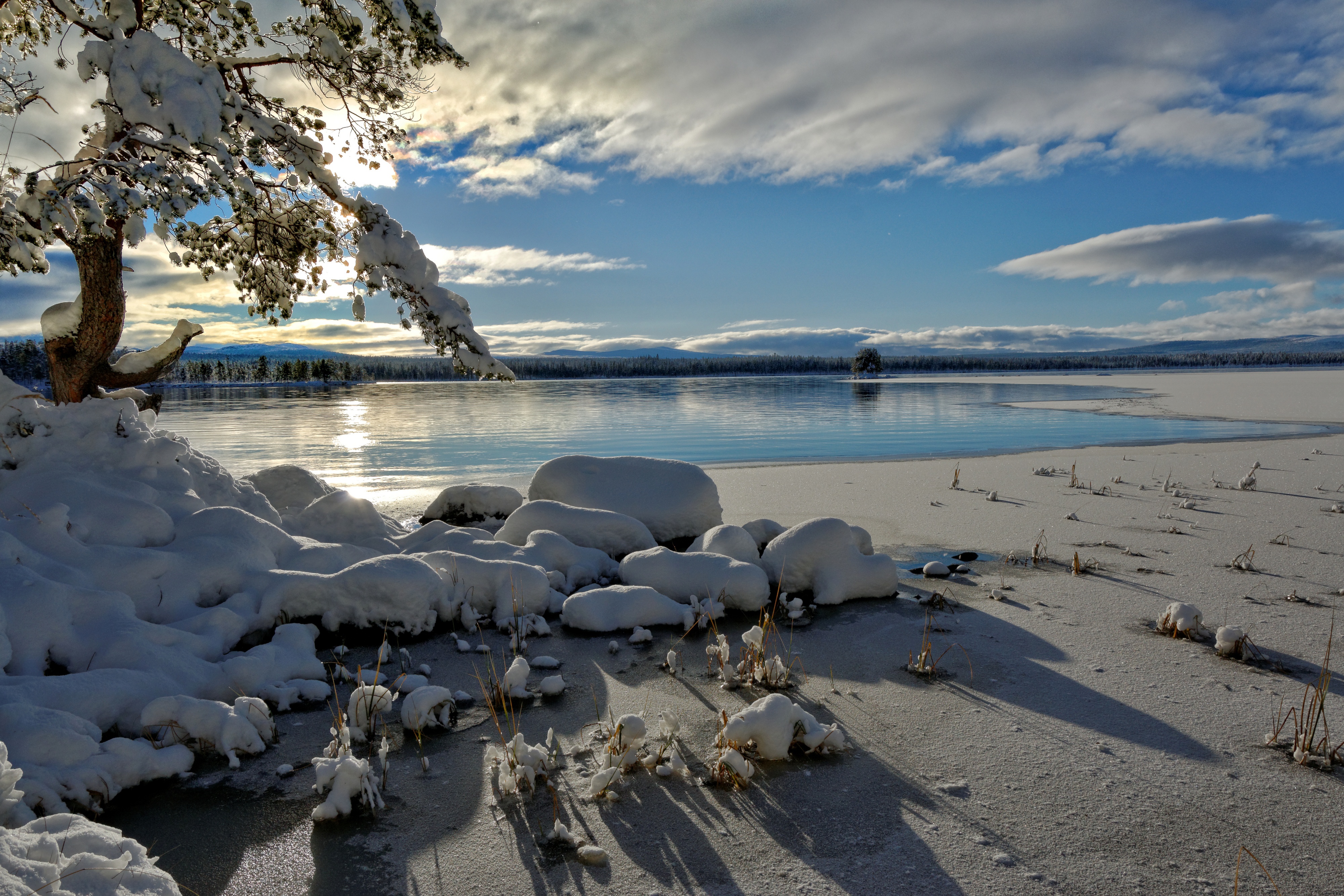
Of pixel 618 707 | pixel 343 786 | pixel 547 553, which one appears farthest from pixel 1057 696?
pixel 547 553

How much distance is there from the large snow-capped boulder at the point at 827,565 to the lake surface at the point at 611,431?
20.3ft

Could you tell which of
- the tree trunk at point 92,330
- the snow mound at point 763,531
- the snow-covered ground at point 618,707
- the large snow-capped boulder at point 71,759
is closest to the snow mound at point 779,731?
the snow-covered ground at point 618,707

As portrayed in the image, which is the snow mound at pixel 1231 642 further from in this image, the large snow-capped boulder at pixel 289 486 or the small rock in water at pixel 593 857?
the large snow-capped boulder at pixel 289 486

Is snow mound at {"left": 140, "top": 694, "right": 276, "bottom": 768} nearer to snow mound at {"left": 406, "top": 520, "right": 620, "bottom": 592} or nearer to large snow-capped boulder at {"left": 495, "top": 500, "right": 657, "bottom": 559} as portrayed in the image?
snow mound at {"left": 406, "top": 520, "right": 620, "bottom": 592}

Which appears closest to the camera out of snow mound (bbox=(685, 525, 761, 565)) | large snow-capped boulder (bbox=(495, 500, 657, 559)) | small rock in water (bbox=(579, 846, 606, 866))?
small rock in water (bbox=(579, 846, 606, 866))

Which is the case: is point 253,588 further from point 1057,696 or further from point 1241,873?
point 1241,873

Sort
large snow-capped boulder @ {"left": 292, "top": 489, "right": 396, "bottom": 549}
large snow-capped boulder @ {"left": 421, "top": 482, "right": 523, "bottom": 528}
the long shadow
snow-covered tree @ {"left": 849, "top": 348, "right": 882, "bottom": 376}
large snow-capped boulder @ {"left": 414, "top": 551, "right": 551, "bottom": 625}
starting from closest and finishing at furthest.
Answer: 1. the long shadow
2. large snow-capped boulder @ {"left": 414, "top": 551, "right": 551, "bottom": 625}
3. large snow-capped boulder @ {"left": 292, "top": 489, "right": 396, "bottom": 549}
4. large snow-capped boulder @ {"left": 421, "top": 482, "right": 523, "bottom": 528}
5. snow-covered tree @ {"left": 849, "top": 348, "right": 882, "bottom": 376}

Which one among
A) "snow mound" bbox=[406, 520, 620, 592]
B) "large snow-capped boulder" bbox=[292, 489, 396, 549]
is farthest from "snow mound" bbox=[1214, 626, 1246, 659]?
"large snow-capped boulder" bbox=[292, 489, 396, 549]

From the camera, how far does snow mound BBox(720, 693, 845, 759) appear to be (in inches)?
121

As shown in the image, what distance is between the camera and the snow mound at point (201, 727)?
10.1ft

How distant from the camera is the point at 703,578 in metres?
5.32

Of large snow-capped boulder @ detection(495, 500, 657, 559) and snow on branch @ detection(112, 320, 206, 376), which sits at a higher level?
snow on branch @ detection(112, 320, 206, 376)

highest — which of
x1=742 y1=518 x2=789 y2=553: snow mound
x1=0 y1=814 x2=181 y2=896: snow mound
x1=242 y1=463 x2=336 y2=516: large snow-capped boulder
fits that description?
x1=242 y1=463 x2=336 y2=516: large snow-capped boulder

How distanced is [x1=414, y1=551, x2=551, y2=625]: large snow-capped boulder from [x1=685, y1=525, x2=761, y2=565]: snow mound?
1.35 m
